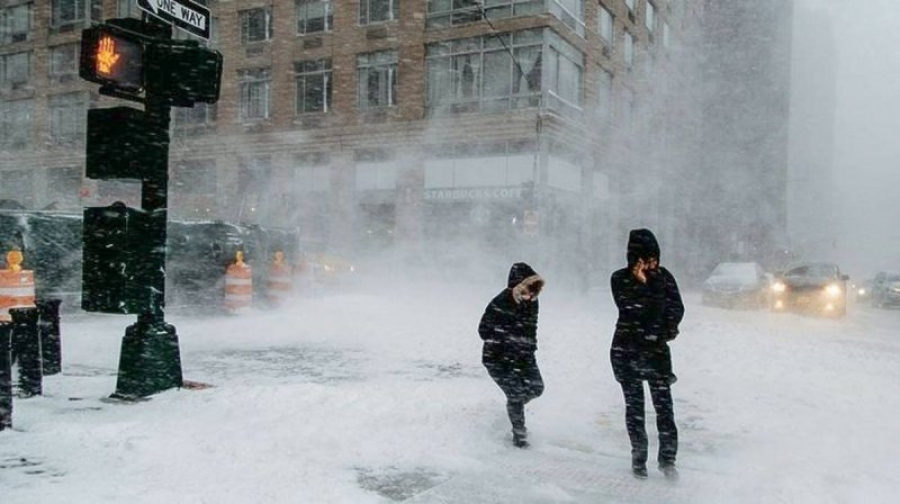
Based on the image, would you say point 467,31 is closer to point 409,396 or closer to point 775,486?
point 409,396

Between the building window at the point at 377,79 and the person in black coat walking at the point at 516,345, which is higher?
the building window at the point at 377,79

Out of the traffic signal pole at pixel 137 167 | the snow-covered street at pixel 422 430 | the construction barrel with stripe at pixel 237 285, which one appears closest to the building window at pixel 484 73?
the construction barrel with stripe at pixel 237 285

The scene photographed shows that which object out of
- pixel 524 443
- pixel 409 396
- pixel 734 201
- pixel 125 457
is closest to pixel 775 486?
pixel 524 443

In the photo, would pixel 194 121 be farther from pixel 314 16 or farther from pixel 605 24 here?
pixel 605 24

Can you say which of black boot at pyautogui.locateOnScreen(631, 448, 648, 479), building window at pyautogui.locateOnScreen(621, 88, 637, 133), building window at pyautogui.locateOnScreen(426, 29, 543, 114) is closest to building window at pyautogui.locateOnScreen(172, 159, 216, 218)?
building window at pyautogui.locateOnScreen(426, 29, 543, 114)

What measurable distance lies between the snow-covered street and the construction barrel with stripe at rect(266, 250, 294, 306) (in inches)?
126

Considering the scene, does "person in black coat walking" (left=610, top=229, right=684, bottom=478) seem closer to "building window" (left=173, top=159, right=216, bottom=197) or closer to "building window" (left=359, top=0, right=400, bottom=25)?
"building window" (left=359, top=0, right=400, bottom=25)

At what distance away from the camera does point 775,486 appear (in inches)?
174

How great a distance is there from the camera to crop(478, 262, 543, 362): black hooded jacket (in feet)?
16.9

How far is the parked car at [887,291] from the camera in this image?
24.8m

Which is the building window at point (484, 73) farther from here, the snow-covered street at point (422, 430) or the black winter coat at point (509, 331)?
the black winter coat at point (509, 331)

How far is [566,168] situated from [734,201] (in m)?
45.7

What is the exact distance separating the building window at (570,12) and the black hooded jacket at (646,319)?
21.6m

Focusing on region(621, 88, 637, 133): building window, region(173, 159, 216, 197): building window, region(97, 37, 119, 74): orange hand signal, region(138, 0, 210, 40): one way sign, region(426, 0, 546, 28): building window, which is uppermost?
region(426, 0, 546, 28): building window
